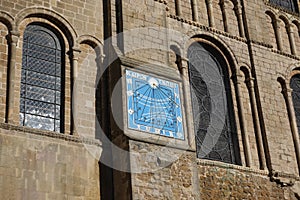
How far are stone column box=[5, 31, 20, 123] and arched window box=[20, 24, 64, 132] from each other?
0.84ft

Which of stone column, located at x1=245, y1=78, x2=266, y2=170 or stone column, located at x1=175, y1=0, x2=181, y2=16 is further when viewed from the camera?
stone column, located at x1=175, y1=0, x2=181, y2=16

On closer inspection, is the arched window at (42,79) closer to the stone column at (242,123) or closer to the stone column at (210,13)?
the stone column at (210,13)

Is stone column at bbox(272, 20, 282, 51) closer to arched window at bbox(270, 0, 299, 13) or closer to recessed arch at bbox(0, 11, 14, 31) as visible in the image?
arched window at bbox(270, 0, 299, 13)

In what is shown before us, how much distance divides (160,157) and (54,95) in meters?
2.47

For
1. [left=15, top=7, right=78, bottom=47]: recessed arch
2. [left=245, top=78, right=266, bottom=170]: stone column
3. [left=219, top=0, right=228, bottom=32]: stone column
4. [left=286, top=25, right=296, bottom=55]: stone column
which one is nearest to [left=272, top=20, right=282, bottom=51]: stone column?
[left=286, top=25, right=296, bottom=55]: stone column

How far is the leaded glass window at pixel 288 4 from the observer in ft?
57.0

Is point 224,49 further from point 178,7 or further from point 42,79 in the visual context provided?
point 42,79

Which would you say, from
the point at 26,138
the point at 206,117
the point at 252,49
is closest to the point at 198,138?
the point at 206,117

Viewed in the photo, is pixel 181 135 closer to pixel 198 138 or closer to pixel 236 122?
pixel 198 138

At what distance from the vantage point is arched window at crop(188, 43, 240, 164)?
13.5 metres

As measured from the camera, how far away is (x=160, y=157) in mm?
11391

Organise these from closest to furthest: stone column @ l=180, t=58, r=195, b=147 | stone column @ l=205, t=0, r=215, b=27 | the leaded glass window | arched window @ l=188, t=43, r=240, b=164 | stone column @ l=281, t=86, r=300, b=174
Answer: stone column @ l=180, t=58, r=195, b=147, arched window @ l=188, t=43, r=240, b=164, stone column @ l=281, t=86, r=300, b=174, stone column @ l=205, t=0, r=215, b=27, the leaded glass window

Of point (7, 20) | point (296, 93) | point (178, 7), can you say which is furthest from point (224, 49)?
point (7, 20)

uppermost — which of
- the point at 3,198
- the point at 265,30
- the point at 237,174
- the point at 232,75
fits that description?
the point at 265,30
